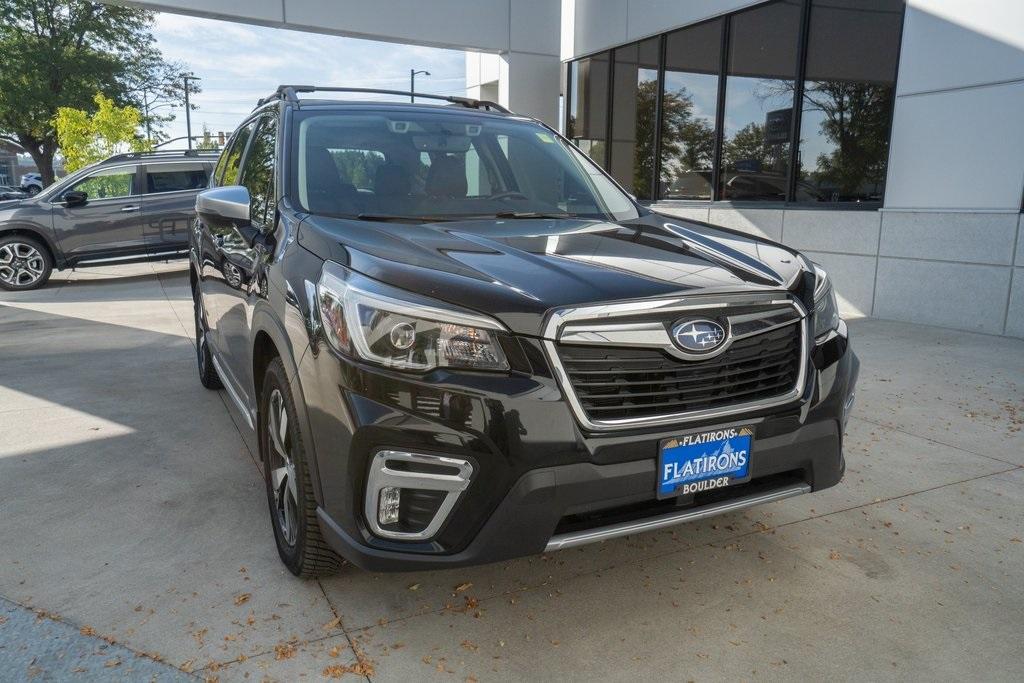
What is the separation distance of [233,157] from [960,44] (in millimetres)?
6768

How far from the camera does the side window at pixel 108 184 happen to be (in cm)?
1157

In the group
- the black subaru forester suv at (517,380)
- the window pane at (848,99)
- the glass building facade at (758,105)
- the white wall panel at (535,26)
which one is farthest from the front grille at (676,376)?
the white wall panel at (535,26)

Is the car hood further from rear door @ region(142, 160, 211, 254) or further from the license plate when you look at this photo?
rear door @ region(142, 160, 211, 254)

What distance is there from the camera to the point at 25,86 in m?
27.7

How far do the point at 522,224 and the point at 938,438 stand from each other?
293 centimetres

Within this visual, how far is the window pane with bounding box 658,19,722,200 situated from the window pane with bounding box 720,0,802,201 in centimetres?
30

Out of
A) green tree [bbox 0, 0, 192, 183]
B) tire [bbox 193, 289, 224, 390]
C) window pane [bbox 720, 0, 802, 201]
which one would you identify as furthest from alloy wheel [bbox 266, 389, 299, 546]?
green tree [bbox 0, 0, 192, 183]

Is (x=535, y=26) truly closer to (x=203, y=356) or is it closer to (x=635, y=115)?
(x=635, y=115)

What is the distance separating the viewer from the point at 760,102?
972 centimetres

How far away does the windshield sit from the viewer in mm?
3086

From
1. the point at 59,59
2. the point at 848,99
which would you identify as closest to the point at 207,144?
the point at 59,59

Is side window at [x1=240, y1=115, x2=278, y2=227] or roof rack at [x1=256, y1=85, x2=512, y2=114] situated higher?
roof rack at [x1=256, y1=85, x2=512, y2=114]

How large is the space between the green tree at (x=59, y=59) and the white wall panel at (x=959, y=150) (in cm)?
2736

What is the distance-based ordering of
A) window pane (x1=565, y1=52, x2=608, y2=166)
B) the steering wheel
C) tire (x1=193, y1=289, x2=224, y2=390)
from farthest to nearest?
window pane (x1=565, y1=52, x2=608, y2=166) → tire (x1=193, y1=289, x2=224, y2=390) → the steering wheel
